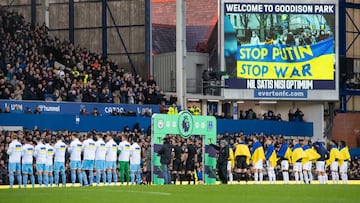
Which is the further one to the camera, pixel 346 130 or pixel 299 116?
pixel 346 130

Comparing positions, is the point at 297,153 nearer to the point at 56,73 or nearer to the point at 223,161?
the point at 223,161

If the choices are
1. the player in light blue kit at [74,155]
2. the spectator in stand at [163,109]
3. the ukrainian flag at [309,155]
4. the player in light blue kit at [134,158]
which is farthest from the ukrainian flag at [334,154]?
the player in light blue kit at [74,155]

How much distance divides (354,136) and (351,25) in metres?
8.08

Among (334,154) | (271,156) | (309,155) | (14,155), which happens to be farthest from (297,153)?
(14,155)

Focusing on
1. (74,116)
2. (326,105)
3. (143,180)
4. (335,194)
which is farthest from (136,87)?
(335,194)

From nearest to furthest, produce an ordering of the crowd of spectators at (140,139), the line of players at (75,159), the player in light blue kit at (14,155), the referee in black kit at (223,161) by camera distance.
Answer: the player in light blue kit at (14,155) → the line of players at (75,159) → the crowd of spectators at (140,139) → the referee in black kit at (223,161)

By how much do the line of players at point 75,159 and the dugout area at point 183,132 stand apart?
34.9 inches

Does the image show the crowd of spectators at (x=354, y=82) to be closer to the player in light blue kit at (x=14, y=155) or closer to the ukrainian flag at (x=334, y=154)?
the ukrainian flag at (x=334, y=154)

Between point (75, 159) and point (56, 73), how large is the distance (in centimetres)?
1098

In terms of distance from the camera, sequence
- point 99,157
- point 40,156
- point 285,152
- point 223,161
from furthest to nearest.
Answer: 1. point 285,152
2. point 223,161
3. point 99,157
4. point 40,156

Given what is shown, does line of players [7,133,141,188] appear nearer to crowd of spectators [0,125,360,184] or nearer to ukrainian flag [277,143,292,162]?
crowd of spectators [0,125,360,184]

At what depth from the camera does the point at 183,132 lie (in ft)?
142

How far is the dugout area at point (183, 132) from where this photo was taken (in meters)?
42.3

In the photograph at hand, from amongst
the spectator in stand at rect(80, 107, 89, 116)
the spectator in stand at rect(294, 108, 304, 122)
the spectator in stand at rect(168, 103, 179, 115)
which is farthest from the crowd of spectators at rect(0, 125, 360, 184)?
the spectator in stand at rect(294, 108, 304, 122)
